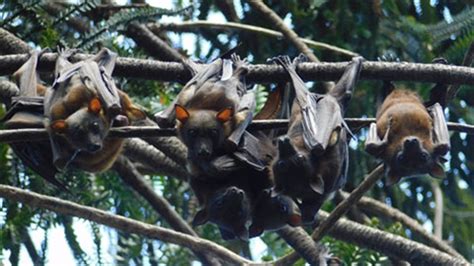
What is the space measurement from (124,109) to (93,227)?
2022 millimetres

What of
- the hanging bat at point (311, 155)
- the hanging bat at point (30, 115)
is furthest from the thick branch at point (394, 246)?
the hanging bat at point (30, 115)

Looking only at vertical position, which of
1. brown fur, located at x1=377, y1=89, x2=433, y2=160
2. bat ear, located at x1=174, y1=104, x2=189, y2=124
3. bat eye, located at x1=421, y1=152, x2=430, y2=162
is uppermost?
bat ear, located at x1=174, y1=104, x2=189, y2=124

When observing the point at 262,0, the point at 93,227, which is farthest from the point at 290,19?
the point at 93,227

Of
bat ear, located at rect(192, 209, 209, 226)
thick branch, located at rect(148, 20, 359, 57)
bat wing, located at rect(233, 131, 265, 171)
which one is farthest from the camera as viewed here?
thick branch, located at rect(148, 20, 359, 57)

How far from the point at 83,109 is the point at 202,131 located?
682 millimetres

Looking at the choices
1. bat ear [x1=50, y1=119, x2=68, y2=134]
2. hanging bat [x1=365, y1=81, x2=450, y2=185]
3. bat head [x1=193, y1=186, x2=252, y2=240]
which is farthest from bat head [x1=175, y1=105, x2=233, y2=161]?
hanging bat [x1=365, y1=81, x2=450, y2=185]

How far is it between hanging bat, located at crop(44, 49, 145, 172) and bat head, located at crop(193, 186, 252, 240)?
0.68 meters

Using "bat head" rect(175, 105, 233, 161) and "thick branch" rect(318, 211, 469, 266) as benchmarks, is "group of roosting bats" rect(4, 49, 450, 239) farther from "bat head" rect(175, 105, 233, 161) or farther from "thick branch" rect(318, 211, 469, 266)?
"thick branch" rect(318, 211, 469, 266)

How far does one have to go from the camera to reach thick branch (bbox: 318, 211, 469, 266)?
834 cm

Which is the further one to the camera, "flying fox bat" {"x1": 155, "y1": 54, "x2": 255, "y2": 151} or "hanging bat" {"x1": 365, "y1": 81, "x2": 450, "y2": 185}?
"flying fox bat" {"x1": 155, "y1": 54, "x2": 255, "y2": 151}

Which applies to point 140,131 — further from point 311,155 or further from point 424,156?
point 424,156

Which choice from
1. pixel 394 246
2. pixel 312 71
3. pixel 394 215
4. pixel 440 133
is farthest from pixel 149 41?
pixel 440 133

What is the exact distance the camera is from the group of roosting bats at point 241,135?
6.56m

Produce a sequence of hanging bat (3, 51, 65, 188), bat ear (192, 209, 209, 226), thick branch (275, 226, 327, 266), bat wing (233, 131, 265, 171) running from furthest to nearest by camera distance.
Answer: thick branch (275, 226, 327, 266), hanging bat (3, 51, 65, 188), bat ear (192, 209, 209, 226), bat wing (233, 131, 265, 171)
